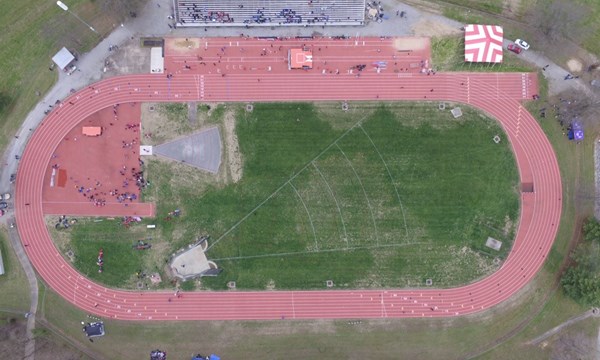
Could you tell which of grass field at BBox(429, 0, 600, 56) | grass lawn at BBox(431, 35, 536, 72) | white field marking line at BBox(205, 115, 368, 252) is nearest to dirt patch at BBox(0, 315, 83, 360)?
white field marking line at BBox(205, 115, 368, 252)

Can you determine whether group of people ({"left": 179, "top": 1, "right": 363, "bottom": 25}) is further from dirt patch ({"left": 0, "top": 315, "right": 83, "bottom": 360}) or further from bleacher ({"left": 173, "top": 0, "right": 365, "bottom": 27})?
dirt patch ({"left": 0, "top": 315, "right": 83, "bottom": 360})

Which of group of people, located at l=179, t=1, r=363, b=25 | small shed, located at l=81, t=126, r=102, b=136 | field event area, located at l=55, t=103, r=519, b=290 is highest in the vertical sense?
group of people, located at l=179, t=1, r=363, b=25

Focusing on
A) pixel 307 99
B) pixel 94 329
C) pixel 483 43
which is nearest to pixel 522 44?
pixel 483 43

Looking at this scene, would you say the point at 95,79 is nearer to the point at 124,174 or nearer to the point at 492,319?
the point at 124,174

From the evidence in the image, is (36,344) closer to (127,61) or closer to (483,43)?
(127,61)

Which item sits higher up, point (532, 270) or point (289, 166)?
point (289, 166)

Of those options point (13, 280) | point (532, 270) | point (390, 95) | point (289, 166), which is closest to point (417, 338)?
point (532, 270)

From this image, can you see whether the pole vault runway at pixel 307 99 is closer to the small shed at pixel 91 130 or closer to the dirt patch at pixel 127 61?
the dirt patch at pixel 127 61
